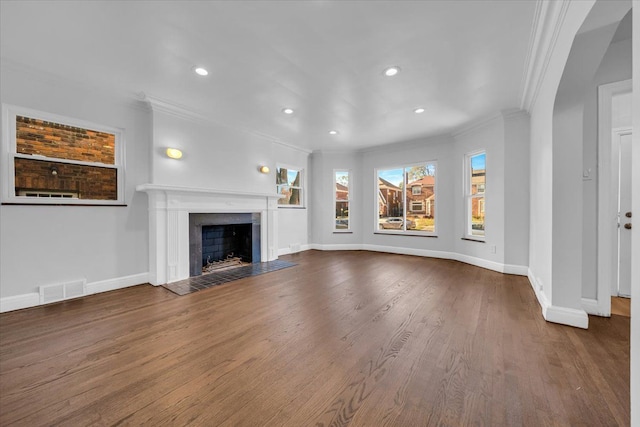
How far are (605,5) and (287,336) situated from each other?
117 inches

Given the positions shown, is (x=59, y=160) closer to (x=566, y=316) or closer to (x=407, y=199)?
(x=566, y=316)

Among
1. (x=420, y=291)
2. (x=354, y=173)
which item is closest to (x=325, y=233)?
(x=354, y=173)

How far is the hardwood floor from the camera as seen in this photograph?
51.4 inches

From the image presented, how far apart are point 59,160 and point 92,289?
5.27 ft

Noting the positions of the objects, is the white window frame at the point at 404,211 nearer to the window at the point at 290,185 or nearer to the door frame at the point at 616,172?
the window at the point at 290,185

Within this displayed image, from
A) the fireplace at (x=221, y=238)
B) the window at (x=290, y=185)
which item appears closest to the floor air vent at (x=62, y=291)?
the fireplace at (x=221, y=238)

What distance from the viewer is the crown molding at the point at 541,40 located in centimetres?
182

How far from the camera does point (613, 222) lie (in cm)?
269

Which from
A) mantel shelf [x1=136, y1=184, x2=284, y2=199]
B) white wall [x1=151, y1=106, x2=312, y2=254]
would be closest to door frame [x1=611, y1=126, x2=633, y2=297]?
mantel shelf [x1=136, y1=184, x2=284, y2=199]

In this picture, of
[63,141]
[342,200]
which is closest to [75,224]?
[63,141]

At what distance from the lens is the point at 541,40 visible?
2.21 meters

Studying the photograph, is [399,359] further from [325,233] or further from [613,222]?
[325,233]

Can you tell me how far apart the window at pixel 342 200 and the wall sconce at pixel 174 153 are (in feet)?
12.4

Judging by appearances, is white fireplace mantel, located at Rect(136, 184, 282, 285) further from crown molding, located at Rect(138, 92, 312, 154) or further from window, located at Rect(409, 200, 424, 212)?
window, located at Rect(409, 200, 424, 212)
